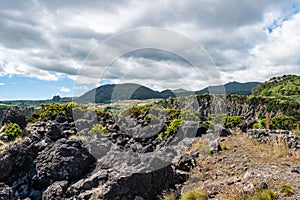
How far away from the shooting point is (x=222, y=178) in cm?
865

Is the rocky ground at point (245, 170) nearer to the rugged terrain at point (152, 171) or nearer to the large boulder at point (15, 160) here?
the rugged terrain at point (152, 171)

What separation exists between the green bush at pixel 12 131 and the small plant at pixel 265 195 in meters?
15.5

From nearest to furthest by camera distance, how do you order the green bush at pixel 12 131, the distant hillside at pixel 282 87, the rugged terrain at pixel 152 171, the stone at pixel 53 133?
the rugged terrain at pixel 152 171 → the stone at pixel 53 133 → the green bush at pixel 12 131 → the distant hillside at pixel 282 87

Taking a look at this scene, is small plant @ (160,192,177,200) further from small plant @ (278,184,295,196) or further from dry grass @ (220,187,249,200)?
small plant @ (278,184,295,196)

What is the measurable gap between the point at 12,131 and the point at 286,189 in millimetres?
16449

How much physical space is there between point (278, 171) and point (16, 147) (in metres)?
9.72

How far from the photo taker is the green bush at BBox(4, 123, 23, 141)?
16.5m

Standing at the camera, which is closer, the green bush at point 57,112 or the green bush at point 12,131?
the green bush at point 12,131

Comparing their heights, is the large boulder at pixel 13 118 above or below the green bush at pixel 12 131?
above

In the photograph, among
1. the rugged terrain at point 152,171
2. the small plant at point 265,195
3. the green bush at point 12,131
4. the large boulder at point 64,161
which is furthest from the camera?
the green bush at point 12,131

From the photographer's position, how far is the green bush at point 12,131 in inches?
650

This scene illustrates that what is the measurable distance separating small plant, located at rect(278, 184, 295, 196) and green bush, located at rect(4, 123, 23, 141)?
52.1 feet

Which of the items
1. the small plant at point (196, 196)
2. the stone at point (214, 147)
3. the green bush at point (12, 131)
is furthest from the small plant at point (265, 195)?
the green bush at point (12, 131)

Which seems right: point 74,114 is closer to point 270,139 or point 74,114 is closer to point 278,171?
point 270,139
